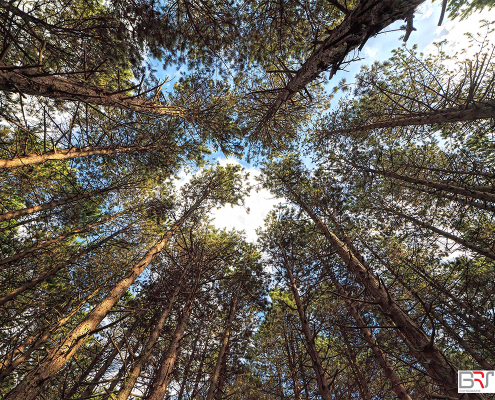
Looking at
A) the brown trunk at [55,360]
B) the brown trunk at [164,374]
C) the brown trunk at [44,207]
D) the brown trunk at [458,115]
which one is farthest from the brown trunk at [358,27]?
the brown trunk at [44,207]

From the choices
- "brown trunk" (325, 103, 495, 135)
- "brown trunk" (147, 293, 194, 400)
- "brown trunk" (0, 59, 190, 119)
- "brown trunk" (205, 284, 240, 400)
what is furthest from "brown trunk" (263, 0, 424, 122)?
"brown trunk" (205, 284, 240, 400)

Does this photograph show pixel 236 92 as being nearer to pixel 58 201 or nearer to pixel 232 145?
pixel 232 145

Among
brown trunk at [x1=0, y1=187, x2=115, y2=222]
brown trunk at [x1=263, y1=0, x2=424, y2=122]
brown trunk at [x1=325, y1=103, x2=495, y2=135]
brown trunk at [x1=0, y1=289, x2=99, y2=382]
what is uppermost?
brown trunk at [x1=325, y1=103, x2=495, y2=135]

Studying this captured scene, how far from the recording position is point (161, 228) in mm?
10555

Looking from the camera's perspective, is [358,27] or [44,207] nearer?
[358,27]

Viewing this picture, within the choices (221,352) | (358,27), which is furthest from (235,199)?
(358,27)

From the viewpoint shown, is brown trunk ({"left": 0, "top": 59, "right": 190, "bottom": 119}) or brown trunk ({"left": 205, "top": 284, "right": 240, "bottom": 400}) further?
brown trunk ({"left": 205, "top": 284, "right": 240, "bottom": 400})

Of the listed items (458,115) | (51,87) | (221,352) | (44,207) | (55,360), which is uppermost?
(458,115)

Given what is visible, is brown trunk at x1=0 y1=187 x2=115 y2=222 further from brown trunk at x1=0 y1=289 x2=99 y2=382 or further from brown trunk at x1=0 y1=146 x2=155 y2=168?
brown trunk at x1=0 y1=289 x2=99 y2=382

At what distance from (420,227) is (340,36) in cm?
847

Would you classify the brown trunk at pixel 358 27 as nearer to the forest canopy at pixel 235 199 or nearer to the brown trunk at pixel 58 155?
the forest canopy at pixel 235 199

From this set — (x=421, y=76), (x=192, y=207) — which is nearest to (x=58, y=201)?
(x=192, y=207)

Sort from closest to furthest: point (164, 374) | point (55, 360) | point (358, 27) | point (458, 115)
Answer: point (358, 27) < point (55, 360) < point (164, 374) < point (458, 115)

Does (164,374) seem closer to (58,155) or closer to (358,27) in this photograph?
(58,155)
